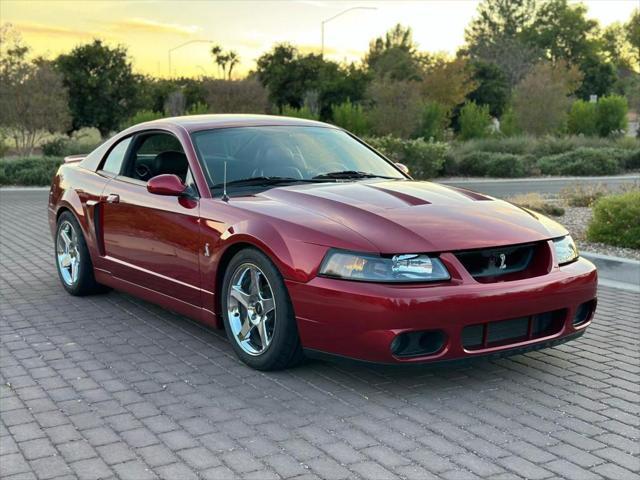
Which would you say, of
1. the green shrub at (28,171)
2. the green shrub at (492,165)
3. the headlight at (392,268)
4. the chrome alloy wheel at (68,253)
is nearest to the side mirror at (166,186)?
the headlight at (392,268)

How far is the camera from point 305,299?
4.57 metres

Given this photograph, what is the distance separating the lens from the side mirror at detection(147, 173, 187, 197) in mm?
5484

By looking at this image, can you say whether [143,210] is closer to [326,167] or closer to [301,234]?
[326,167]

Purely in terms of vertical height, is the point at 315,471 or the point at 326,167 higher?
the point at 326,167

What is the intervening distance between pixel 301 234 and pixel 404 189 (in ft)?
3.74

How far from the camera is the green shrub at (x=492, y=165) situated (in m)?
23.3

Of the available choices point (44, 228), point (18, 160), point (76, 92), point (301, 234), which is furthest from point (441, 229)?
point (76, 92)

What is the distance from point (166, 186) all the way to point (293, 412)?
76.3 inches

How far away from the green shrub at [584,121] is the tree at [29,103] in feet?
66.2

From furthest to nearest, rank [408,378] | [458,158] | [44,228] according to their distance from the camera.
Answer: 1. [458,158]
2. [44,228]
3. [408,378]

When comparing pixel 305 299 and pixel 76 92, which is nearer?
pixel 305 299

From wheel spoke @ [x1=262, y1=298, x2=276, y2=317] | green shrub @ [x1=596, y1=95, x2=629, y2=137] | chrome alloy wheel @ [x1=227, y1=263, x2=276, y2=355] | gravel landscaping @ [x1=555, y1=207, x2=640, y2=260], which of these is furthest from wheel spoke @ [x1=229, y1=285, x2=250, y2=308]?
green shrub @ [x1=596, y1=95, x2=629, y2=137]

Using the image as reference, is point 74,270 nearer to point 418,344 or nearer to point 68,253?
point 68,253

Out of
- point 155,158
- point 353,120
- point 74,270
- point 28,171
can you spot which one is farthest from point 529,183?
point 155,158
